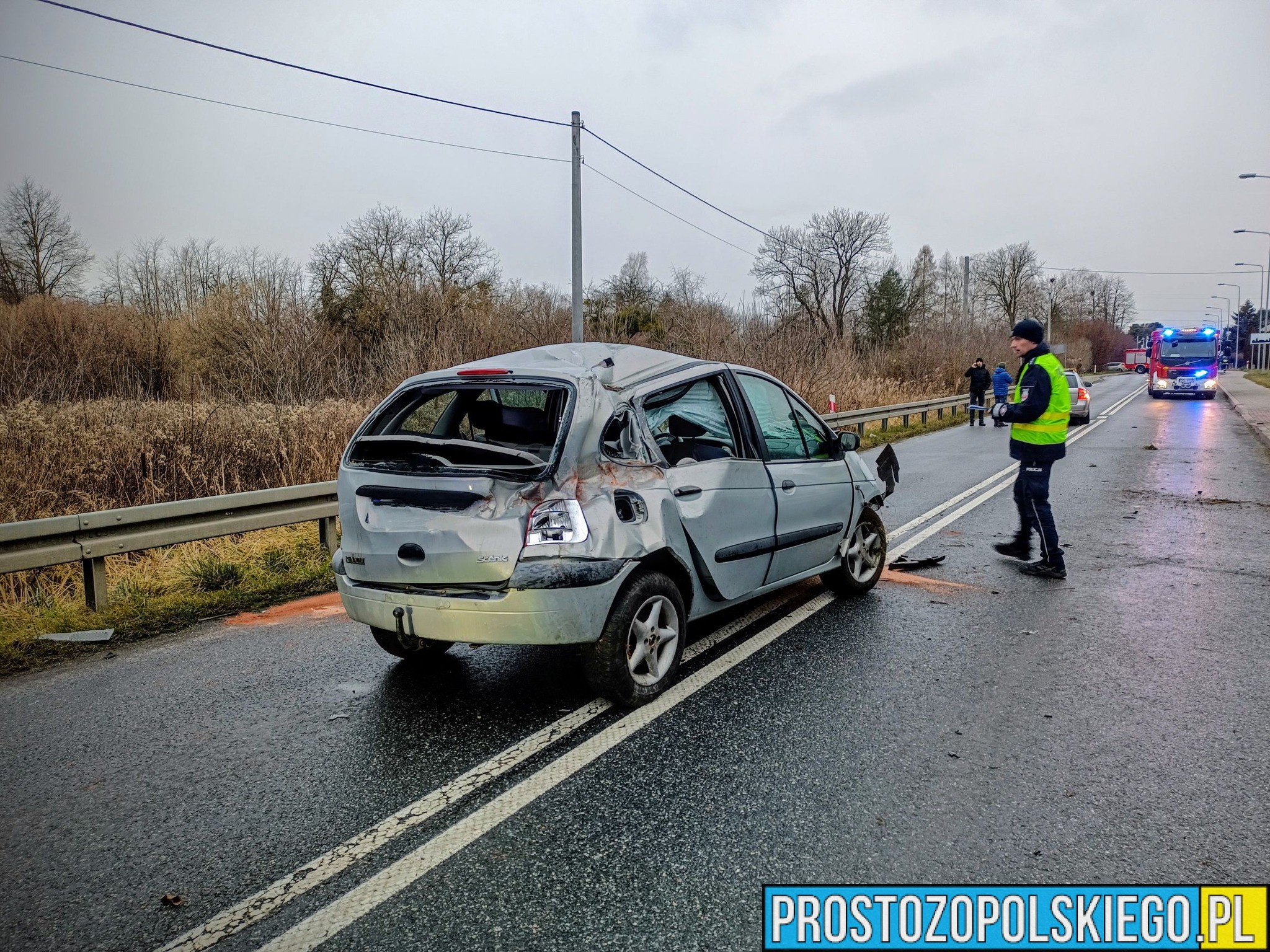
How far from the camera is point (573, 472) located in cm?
382

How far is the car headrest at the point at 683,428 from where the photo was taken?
179 inches

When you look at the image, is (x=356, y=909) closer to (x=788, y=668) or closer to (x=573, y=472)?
(x=573, y=472)

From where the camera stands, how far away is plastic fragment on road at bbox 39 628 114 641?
530cm

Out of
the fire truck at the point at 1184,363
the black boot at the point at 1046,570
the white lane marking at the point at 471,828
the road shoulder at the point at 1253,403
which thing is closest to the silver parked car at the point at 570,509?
the white lane marking at the point at 471,828

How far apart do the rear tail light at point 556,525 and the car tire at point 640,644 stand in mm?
390

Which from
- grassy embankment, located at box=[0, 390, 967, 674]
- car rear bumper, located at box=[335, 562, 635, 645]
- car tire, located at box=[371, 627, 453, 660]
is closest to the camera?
car rear bumper, located at box=[335, 562, 635, 645]

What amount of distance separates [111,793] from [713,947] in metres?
2.44

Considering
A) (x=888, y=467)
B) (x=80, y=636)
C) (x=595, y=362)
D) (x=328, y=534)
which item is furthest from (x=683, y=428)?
(x=328, y=534)

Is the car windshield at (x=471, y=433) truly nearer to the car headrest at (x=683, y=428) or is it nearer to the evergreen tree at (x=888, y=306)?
the car headrest at (x=683, y=428)

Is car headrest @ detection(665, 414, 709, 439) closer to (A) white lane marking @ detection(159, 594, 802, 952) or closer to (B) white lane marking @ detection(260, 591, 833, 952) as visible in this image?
(B) white lane marking @ detection(260, 591, 833, 952)

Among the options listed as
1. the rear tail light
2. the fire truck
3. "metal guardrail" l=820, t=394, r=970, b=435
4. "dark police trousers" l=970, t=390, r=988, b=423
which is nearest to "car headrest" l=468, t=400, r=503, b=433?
the rear tail light

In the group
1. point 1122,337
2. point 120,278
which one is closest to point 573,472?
point 120,278

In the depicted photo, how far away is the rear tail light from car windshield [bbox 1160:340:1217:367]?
40955mm

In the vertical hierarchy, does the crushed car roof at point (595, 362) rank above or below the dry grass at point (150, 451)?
above
